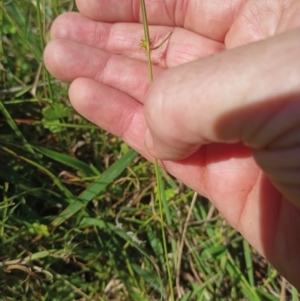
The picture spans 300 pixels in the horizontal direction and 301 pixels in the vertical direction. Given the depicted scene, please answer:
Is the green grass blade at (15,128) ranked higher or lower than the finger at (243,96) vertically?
lower

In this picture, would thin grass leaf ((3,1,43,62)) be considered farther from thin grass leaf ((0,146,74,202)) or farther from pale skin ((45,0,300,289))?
thin grass leaf ((0,146,74,202))

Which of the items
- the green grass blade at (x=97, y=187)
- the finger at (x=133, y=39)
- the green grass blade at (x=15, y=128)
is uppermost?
the finger at (x=133, y=39)

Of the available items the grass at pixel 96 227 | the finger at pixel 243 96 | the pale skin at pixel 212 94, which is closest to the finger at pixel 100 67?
the pale skin at pixel 212 94

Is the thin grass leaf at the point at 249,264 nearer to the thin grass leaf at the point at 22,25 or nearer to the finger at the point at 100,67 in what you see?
the finger at the point at 100,67

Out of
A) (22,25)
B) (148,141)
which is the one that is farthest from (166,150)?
(22,25)

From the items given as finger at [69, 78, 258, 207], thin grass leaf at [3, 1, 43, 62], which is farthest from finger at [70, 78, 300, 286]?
thin grass leaf at [3, 1, 43, 62]

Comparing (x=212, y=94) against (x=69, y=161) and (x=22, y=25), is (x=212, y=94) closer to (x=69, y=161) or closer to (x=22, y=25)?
(x=69, y=161)
